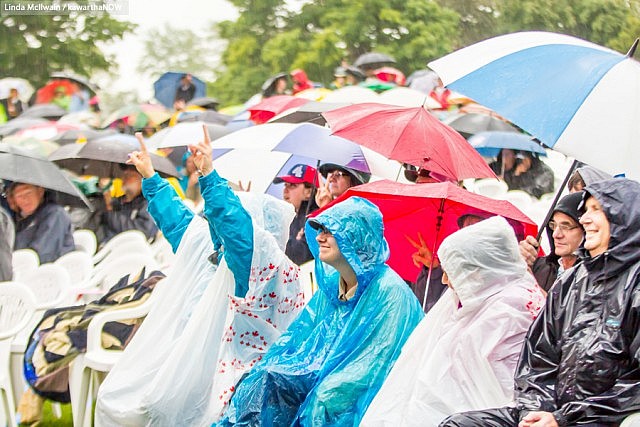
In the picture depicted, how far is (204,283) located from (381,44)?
14550 millimetres

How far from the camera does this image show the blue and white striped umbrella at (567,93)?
436 cm

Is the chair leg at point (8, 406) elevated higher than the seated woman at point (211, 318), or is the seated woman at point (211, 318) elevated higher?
the seated woman at point (211, 318)

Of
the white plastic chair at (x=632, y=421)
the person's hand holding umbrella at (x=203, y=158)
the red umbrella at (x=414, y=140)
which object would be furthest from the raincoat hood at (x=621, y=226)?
the red umbrella at (x=414, y=140)

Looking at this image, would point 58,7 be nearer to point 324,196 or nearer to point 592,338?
point 324,196

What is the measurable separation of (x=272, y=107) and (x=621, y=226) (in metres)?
6.93

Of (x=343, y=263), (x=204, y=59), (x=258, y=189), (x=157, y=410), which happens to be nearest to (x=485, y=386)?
(x=343, y=263)

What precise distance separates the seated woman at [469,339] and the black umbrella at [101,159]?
4646 millimetres

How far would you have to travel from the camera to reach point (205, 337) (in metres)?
5.07

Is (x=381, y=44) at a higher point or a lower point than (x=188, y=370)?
lower

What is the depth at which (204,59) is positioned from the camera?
232ft

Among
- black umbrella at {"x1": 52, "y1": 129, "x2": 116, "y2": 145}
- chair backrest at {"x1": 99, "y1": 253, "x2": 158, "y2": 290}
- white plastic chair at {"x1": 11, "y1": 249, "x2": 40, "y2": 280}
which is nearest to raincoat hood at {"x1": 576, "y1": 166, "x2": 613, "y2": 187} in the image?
chair backrest at {"x1": 99, "y1": 253, "x2": 158, "y2": 290}

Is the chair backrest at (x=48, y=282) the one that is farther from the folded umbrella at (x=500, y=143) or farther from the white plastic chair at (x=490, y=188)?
the folded umbrella at (x=500, y=143)

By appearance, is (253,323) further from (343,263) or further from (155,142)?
(155,142)

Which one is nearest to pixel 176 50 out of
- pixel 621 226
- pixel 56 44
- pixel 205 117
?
pixel 56 44
